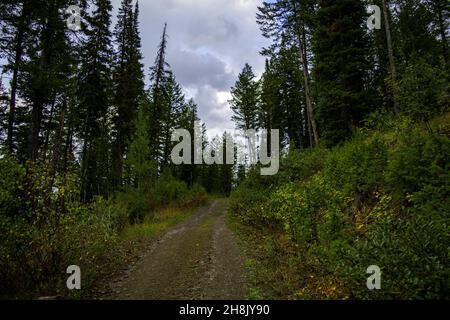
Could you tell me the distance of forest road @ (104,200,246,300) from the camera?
734 centimetres

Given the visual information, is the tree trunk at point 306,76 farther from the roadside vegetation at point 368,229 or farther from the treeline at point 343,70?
the roadside vegetation at point 368,229

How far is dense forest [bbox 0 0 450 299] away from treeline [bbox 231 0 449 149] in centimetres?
11

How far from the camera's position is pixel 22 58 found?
15.6m

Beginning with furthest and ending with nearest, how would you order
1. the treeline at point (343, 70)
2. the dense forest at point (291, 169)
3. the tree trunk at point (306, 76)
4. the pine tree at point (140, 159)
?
the tree trunk at point (306, 76) → the pine tree at point (140, 159) → the treeline at point (343, 70) → the dense forest at point (291, 169)

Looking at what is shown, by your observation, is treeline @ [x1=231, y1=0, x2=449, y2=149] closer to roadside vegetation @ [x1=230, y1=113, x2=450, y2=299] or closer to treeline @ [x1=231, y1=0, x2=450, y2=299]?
treeline @ [x1=231, y1=0, x2=450, y2=299]

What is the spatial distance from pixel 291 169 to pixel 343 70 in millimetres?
6014

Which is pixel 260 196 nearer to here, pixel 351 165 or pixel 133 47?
pixel 351 165

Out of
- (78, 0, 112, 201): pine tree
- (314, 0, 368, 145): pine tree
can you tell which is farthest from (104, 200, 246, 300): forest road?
(78, 0, 112, 201): pine tree

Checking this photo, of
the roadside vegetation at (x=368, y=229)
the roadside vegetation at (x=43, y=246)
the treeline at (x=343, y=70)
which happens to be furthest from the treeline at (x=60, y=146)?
the treeline at (x=343, y=70)

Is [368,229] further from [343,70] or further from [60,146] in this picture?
[60,146]

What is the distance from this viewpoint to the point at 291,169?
1780cm

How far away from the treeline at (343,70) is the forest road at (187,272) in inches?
296

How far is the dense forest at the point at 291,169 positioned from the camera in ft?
22.6

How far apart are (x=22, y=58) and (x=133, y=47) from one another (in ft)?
54.1
